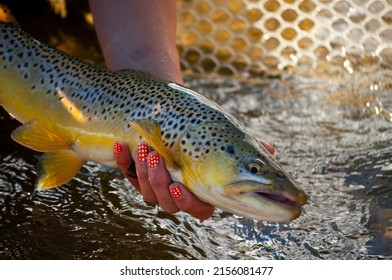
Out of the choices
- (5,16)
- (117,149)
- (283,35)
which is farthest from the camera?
(283,35)

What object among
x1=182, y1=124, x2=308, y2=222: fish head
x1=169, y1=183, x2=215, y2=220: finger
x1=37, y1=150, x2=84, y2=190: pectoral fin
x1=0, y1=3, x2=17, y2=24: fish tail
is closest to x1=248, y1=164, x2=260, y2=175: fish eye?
x1=182, y1=124, x2=308, y2=222: fish head

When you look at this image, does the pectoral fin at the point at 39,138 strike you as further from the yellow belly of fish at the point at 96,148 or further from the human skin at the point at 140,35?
the human skin at the point at 140,35

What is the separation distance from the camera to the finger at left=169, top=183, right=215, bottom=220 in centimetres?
168

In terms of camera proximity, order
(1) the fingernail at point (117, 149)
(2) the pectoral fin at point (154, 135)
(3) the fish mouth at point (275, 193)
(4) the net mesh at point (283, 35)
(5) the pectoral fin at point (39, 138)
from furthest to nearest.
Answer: (4) the net mesh at point (283, 35), (5) the pectoral fin at point (39, 138), (1) the fingernail at point (117, 149), (2) the pectoral fin at point (154, 135), (3) the fish mouth at point (275, 193)

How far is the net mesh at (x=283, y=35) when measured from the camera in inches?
125

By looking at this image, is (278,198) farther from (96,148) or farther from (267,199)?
(96,148)

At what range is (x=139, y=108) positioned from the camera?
179 cm

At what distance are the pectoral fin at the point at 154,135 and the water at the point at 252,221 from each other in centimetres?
34

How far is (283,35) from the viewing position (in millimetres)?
3348

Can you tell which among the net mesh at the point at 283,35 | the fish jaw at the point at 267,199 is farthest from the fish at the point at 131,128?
the net mesh at the point at 283,35

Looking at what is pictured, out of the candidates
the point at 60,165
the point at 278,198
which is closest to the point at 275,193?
the point at 278,198

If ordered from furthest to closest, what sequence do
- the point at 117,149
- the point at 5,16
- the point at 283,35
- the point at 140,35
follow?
the point at 283,35 < the point at 140,35 < the point at 5,16 < the point at 117,149

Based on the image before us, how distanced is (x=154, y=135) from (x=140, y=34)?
0.59 metres

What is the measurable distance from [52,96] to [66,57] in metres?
0.12
